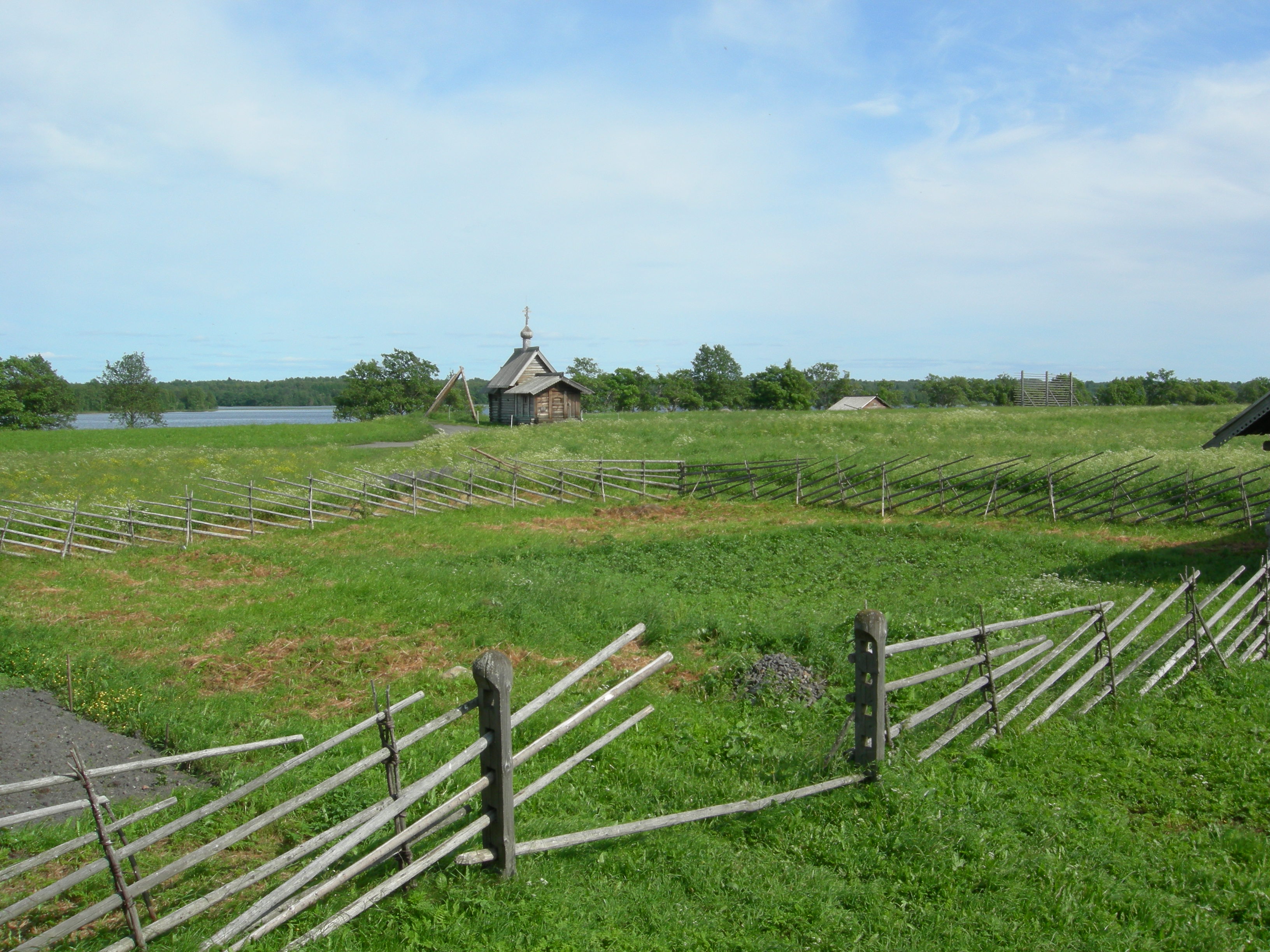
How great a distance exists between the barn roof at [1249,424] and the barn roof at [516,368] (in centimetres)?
4149

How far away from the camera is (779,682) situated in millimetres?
8562

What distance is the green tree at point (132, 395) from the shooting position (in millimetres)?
76375

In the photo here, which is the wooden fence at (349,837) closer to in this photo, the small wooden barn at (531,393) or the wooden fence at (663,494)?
the wooden fence at (663,494)

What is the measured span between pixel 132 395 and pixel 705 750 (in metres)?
86.9

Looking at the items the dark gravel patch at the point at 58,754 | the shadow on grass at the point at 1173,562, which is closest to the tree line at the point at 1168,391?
the shadow on grass at the point at 1173,562

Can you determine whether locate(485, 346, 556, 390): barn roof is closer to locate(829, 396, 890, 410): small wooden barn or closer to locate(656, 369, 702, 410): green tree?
locate(829, 396, 890, 410): small wooden barn

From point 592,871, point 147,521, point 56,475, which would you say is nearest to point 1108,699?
point 592,871

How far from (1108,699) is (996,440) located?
2828 cm

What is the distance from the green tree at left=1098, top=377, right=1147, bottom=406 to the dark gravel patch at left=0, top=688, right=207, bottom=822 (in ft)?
288

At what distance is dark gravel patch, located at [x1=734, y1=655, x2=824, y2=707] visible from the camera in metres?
8.36

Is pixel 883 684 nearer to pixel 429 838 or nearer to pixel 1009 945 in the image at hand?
pixel 1009 945

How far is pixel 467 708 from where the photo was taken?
16.1 feet

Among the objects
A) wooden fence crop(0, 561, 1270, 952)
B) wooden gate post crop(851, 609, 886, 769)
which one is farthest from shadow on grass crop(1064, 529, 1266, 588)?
wooden gate post crop(851, 609, 886, 769)

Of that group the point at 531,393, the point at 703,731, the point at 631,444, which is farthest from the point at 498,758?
the point at 531,393
